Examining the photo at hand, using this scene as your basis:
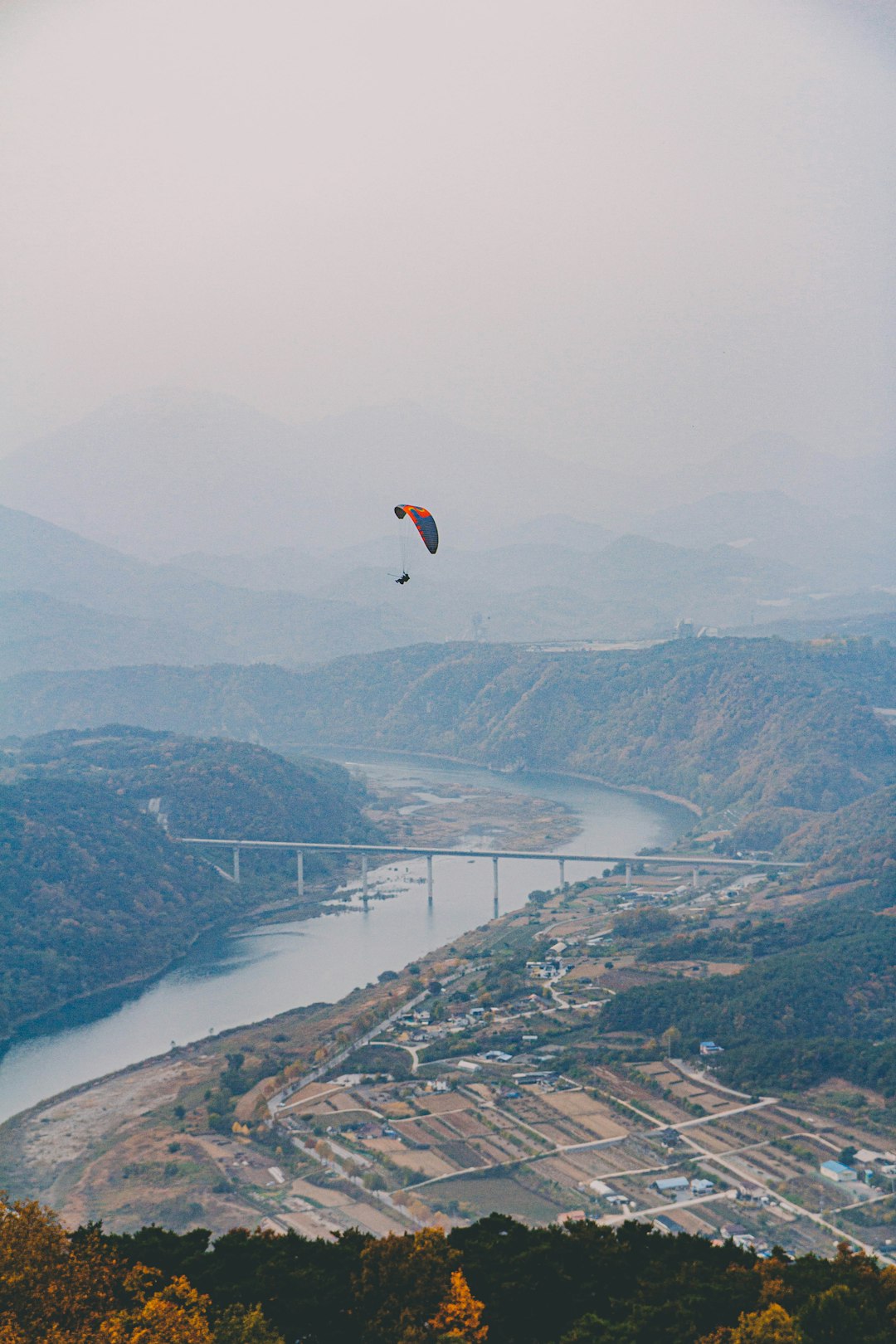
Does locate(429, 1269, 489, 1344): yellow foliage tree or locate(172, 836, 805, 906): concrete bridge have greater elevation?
locate(429, 1269, 489, 1344): yellow foliage tree

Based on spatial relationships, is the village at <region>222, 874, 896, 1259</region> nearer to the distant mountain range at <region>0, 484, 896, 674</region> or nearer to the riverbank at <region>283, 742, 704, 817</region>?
the riverbank at <region>283, 742, 704, 817</region>

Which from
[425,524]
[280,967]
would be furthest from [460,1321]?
[280,967]

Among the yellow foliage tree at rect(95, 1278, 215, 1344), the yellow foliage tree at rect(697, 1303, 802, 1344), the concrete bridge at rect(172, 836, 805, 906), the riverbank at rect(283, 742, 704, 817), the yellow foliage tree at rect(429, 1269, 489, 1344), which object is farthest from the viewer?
the riverbank at rect(283, 742, 704, 817)

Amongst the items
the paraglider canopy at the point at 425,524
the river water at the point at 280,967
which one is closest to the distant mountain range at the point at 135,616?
the river water at the point at 280,967

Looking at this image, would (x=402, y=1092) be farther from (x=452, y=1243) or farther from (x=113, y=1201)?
(x=452, y=1243)

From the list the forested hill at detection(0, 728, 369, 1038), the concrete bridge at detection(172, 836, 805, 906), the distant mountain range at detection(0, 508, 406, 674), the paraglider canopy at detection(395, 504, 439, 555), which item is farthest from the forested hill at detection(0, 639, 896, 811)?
the paraglider canopy at detection(395, 504, 439, 555)

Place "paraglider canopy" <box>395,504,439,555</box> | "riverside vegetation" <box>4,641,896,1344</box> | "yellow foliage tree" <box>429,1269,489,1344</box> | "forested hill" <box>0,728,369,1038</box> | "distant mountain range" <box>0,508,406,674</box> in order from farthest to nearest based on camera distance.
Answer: "distant mountain range" <box>0,508,406,674</box>
"forested hill" <box>0,728,369,1038</box>
"paraglider canopy" <box>395,504,439,555</box>
"riverside vegetation" <box>4,641,896,1344</box>
"yellow foliage tree" <box>429,1269,489,1344</box>

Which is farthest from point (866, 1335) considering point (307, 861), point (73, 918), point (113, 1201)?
point (307, 861)
